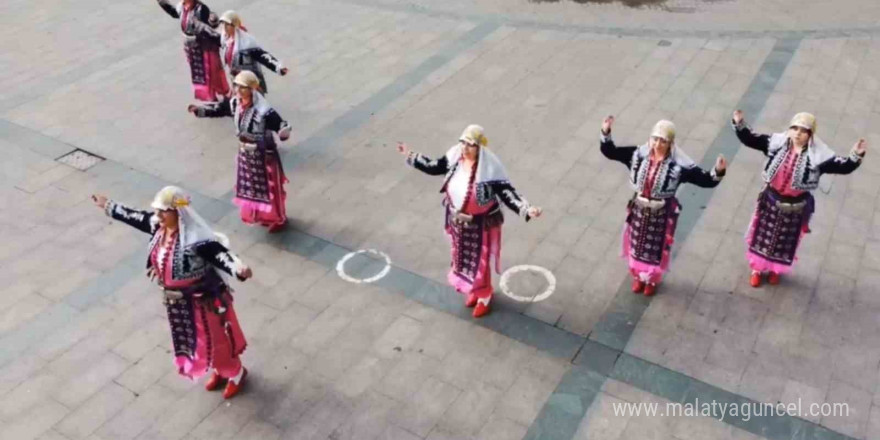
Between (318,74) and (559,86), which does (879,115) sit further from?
(318,74)

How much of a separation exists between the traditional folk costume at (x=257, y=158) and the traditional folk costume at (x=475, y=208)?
1636 mm

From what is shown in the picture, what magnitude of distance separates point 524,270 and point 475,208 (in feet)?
4.36

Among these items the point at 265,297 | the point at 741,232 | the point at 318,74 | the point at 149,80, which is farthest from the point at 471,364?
the point at 149,80

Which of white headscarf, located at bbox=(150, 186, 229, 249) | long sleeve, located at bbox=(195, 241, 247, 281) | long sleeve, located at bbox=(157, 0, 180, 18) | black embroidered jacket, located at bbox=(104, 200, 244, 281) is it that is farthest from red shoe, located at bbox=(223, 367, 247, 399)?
long sleeve, located at bbox=(157, 0, 180, 18)

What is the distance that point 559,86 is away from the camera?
10.4 m

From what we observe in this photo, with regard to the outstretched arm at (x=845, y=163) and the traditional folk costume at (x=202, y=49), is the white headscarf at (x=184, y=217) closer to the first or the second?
the outstretched arm at (x=845, y=163)

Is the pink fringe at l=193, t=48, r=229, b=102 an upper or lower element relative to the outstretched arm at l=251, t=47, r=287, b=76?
lower

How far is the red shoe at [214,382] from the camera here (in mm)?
5835

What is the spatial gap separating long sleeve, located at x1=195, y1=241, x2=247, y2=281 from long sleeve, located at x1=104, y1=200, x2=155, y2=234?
0.50 metres

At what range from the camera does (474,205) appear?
5809 mm

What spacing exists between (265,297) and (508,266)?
2.22m

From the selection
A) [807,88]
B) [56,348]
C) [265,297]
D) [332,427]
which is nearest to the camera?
[332,427]

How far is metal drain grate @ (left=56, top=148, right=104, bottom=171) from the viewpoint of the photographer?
8951mm

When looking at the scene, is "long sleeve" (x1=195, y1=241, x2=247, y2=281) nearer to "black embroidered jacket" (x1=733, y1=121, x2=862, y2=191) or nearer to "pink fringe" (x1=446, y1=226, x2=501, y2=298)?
"pink fringe" (x1=446, y1=226, x2=501, y2=298)
